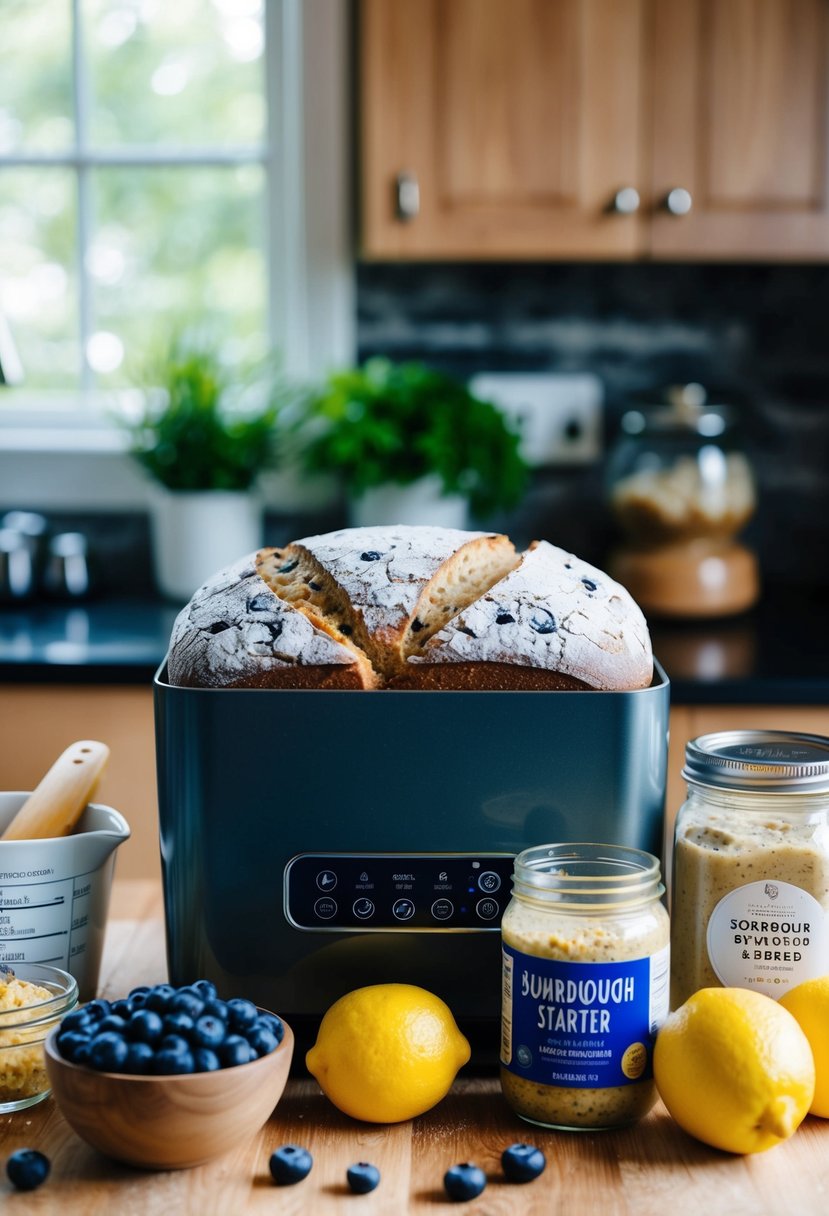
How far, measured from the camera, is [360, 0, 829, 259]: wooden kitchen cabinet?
204 cm

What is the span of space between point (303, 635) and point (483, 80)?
145 cm

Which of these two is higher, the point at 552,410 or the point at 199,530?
the point at 552,410

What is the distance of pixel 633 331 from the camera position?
95.7 inches

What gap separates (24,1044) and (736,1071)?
16.6 inches

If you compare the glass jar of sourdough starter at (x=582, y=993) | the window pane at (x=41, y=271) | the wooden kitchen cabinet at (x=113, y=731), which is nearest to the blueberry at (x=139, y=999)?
the glass jar of sourdough starter at (x=582, y=993)

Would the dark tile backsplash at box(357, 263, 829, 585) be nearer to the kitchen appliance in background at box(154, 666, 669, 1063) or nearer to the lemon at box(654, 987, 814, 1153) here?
the kitchen appliance in background at box(154, 666, 669, 1063)

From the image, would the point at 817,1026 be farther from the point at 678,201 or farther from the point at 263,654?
the point at 678,201

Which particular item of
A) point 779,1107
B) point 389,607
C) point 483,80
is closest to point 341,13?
point 483,80

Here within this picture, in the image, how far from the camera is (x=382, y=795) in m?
0.84

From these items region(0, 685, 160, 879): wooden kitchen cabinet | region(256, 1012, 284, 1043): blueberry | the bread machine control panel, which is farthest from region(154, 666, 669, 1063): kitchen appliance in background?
region(0, 685, 160, 879): wooden kitchen cabinet

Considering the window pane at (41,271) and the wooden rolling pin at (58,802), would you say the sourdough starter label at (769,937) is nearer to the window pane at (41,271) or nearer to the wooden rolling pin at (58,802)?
the wooden rolling pin at (58,802)

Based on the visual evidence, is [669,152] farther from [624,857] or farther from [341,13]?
[624,857]

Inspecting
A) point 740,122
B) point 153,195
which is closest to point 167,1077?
point 740,122

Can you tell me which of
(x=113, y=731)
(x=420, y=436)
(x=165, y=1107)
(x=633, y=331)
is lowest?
(x=113, y=731)
